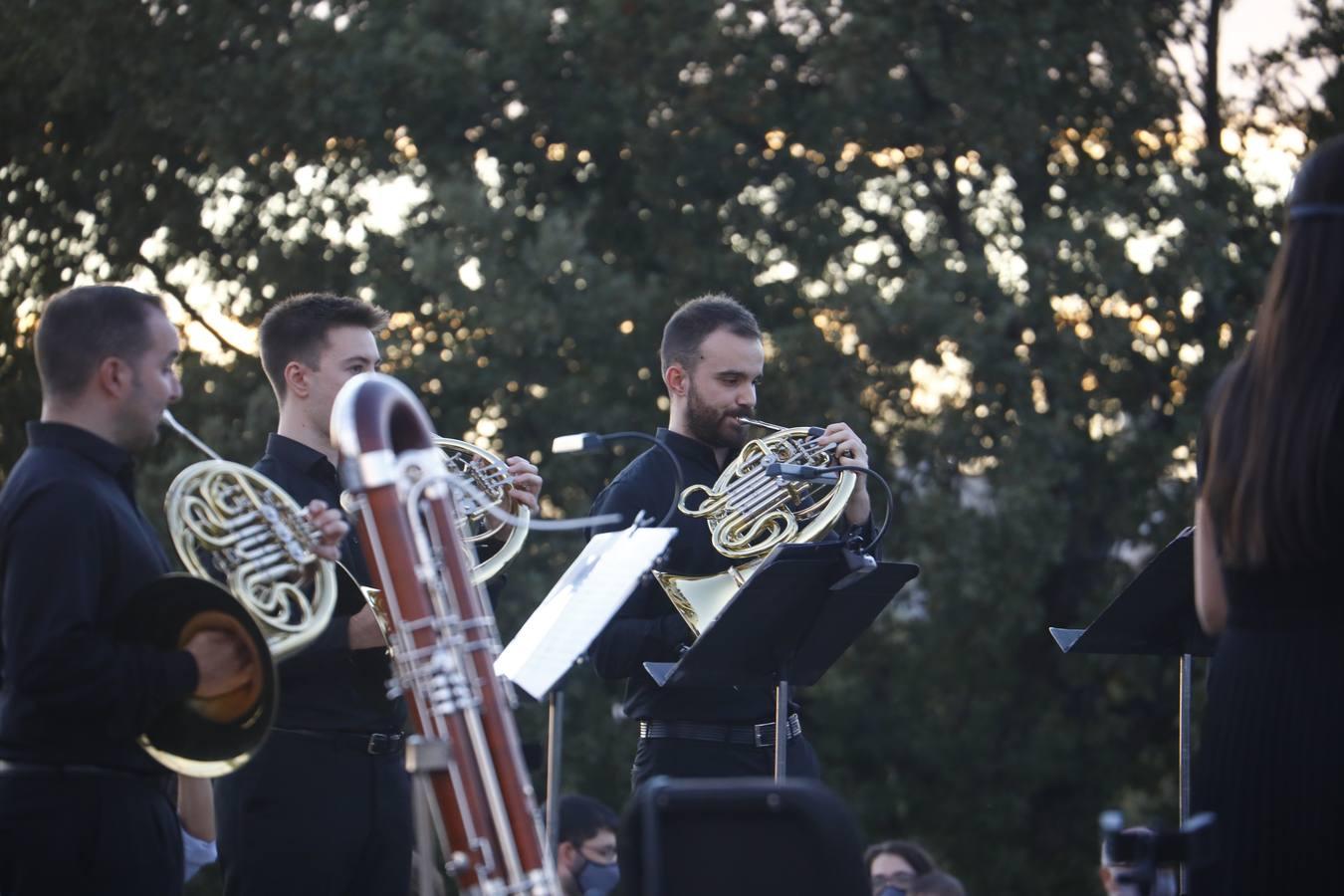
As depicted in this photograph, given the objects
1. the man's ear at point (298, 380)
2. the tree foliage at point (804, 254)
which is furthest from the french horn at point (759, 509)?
the tree foliage at point (804, 254)

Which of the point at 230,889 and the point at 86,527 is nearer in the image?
the point at 86,527

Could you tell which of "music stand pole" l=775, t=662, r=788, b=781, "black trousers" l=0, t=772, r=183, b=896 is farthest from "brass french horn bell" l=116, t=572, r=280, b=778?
"music stand pole" l=775, t=662, r=788, b=781

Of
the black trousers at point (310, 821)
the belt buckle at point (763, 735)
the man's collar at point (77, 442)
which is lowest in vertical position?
the black trousers at point (310, 821)

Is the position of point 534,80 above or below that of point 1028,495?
above

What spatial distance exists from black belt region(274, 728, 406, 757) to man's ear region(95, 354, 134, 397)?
1.32 meters

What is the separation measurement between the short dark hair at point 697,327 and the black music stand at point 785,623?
121 centimetres

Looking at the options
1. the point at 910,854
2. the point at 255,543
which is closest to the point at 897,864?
the point at 910,854

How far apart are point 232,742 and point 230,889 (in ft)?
4.08

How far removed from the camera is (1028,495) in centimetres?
1173

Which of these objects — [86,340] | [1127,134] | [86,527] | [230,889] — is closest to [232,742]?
[86,527]

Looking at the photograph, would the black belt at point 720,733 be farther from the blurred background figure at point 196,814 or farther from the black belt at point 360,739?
the blurred background figure at point 196,814

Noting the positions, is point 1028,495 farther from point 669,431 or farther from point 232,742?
point 232,742

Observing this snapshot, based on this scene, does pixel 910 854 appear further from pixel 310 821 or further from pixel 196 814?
pixel 196 814

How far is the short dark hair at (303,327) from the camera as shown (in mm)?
5000
